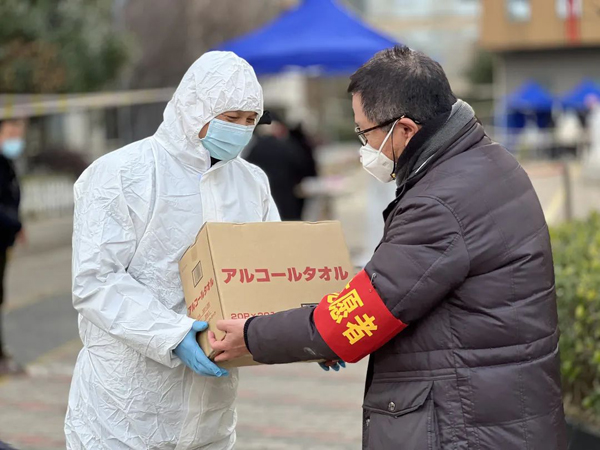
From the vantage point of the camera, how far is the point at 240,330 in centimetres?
243

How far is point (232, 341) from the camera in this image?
2.44m

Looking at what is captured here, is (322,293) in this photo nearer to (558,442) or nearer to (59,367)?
(558,442)

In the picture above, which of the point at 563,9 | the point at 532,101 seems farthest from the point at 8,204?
the point at 563,9

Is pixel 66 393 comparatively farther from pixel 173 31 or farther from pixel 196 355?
pixel 173 31

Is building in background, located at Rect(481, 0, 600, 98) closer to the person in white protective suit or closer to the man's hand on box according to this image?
the person in white protective suit

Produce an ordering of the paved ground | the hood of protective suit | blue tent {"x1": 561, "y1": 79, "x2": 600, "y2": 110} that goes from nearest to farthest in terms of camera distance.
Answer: the hood of protective suit → the paved ground → blue tent {"x1": 561, "y1": 79, "x2": 600, "y2": 110}

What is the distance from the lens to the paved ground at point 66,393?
497 cm

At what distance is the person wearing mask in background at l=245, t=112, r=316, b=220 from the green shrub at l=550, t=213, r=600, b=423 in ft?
18.6

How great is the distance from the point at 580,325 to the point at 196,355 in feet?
8.48

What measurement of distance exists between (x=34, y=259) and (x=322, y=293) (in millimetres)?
9340

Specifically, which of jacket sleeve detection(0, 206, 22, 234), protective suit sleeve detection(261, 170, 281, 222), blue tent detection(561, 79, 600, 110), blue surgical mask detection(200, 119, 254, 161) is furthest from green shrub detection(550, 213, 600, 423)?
blue tent detection(561, 79, 600, 110)

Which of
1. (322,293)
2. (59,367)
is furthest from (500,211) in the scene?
(59,367)

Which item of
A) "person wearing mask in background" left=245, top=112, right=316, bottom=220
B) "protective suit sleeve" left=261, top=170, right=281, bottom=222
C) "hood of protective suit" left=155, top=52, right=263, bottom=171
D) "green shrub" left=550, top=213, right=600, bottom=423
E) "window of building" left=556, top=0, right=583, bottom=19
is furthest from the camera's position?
"window of building" left=556, top=0, right=583, bottom=19

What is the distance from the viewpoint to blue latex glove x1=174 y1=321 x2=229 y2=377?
255 cm
